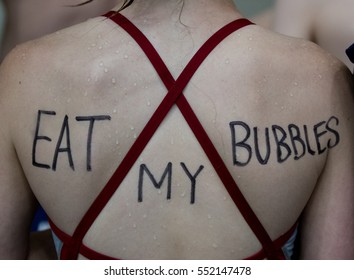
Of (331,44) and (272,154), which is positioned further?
(331,44)

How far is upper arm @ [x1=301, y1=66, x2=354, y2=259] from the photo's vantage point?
0.91m

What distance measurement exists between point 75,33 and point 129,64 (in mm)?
102

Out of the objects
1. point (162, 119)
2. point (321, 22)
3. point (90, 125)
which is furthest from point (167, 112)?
point (321, 22)

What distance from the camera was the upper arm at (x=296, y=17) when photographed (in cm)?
137

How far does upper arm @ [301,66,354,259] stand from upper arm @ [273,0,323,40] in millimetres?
482

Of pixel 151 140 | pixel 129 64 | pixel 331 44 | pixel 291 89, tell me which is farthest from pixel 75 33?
pixel 331 44

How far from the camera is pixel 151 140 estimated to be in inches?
32.8

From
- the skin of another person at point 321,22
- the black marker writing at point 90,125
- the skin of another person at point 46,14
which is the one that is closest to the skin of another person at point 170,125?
the black marker writing at point 90,125

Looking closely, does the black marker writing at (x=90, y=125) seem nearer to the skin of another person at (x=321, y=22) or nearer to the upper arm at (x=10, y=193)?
the upper arm at (x=10, y=193)

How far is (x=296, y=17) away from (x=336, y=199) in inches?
24.4

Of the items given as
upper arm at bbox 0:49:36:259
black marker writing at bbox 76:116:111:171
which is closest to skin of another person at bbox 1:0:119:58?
upper arm at bbox 0:49:36:259

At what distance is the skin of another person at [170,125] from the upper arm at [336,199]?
1 centimetres

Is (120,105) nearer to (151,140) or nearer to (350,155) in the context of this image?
(151,140)

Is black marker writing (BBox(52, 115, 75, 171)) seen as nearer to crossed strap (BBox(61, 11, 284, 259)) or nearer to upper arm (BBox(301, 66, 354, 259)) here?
crossed strap (BBox(61, 11, 284, 259))
